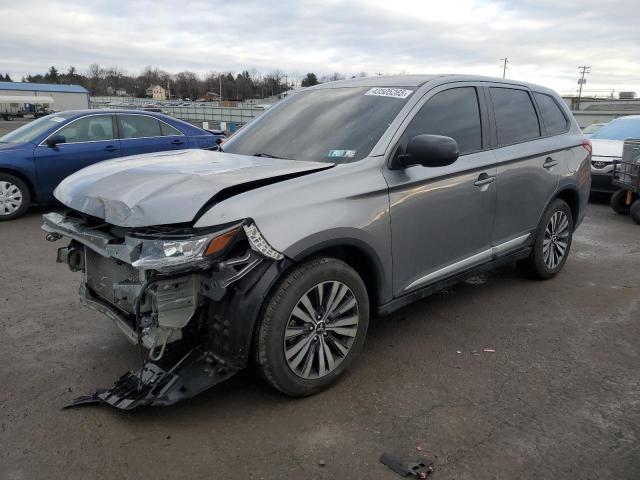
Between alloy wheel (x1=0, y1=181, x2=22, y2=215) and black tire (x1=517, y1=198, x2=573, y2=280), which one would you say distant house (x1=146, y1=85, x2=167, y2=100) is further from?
black tire (x1=517, y1=198, x2=573, y2=280)

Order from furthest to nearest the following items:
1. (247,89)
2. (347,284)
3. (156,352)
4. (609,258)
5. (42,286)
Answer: (247,89) → (609,258) → (42,286) → (347,284) → (156,352)

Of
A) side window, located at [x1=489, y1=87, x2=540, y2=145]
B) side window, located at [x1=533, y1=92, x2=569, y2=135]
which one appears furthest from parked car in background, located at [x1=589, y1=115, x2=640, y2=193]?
side window, located at [x1=489, y1=87, x2=540, y2=145]

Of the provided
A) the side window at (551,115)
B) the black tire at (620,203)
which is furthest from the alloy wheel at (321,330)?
the black tire at (620,203)

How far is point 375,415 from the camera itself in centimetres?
295

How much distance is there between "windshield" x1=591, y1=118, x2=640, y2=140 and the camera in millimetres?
10633

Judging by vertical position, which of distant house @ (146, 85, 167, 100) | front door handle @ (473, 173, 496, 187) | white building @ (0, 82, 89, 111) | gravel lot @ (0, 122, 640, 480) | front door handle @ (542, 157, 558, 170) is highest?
distant house @ (146, 85, 167, 100)

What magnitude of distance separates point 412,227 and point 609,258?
3.94 metres

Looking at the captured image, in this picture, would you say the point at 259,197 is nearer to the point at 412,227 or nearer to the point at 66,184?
the point at 412,227

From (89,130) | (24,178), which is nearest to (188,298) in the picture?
(24,178)

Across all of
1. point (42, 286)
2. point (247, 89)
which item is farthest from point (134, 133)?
point (247, 89)

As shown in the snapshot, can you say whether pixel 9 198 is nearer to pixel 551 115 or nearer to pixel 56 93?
pixel 551 115

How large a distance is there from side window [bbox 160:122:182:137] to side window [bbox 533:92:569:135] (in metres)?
6.14

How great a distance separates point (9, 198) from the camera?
779 centimetres

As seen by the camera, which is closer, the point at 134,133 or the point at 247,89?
the point at 134,133
